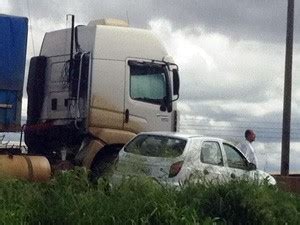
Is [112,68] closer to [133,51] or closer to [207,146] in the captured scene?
[133,51]

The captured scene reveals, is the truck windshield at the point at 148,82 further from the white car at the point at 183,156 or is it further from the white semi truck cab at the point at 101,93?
the white car at the point at 183,156

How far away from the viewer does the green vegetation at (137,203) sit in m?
11.0

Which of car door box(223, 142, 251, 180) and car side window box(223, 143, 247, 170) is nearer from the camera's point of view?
car door box(223, 142, 251, 180)

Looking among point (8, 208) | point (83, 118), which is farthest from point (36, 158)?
point (8, 208)

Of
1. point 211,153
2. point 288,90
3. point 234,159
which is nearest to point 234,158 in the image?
point 234,159

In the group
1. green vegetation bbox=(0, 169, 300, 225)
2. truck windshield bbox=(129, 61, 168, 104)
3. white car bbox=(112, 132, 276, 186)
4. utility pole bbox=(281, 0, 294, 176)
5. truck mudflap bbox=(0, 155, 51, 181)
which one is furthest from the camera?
utility pole bbox=(281, 0, 294, 176)

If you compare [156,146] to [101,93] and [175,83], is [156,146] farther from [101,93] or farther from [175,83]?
[175,83]

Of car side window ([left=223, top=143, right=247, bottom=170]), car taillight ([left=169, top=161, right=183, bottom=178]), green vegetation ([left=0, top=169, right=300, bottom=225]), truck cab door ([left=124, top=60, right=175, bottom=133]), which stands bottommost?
green vegetation ([left=0, top=169, right=300, bottom=225])

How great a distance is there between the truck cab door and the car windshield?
5.62 ft

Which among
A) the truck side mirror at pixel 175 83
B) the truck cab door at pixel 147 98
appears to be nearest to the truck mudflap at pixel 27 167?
the truck cab door at pixel 147 98

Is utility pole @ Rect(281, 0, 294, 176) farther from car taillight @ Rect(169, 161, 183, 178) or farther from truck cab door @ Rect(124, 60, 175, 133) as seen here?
car taillight @ Rect(169, 161, 183, 178)

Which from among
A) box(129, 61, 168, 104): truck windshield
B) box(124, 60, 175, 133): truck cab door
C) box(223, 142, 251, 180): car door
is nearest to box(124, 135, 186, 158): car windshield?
box(223, 142, 251, 180): car door

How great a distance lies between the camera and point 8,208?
11336mm

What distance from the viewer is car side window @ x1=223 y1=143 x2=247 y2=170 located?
16.0 meters
